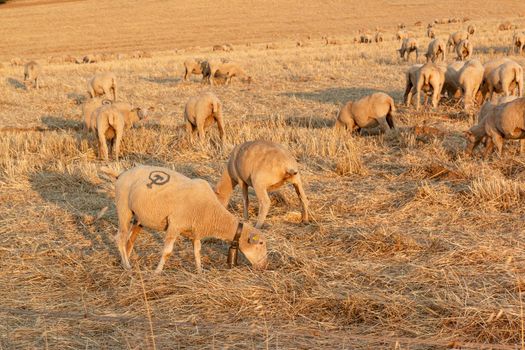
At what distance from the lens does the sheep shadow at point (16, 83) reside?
28.3 meters

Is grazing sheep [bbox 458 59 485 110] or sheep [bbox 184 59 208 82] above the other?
grazing sheep [bbox 458 59 485 110]

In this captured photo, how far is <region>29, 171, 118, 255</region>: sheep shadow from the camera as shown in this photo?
854 centimetres

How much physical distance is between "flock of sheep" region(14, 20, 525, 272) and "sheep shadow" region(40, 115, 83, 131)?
1.62m

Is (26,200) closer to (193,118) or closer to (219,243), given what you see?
(219,243)

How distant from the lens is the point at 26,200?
10.3 m

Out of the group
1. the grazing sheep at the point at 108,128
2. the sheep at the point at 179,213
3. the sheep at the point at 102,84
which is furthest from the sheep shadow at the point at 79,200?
the sheep at the point at 102,84

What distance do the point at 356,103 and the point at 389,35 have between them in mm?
37512

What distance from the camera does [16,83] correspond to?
3002cm

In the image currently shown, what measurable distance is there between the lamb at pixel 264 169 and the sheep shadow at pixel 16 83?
2142 centimetres

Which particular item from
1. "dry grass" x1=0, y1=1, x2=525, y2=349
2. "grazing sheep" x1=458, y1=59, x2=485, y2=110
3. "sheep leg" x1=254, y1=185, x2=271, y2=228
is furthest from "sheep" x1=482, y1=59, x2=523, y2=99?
A: "sheep leg" x1=254, y1=185, x2=271, y2=228

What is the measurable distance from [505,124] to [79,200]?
22.7ft

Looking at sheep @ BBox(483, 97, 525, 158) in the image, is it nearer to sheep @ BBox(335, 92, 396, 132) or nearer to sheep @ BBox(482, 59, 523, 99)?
sheep @ BBox(335, 92, 396, 132)

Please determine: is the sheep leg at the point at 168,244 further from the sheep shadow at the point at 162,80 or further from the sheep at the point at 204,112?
the sheep shadow at the point at 162,80

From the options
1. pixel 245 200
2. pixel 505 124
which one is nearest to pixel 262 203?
pixel 245 200
